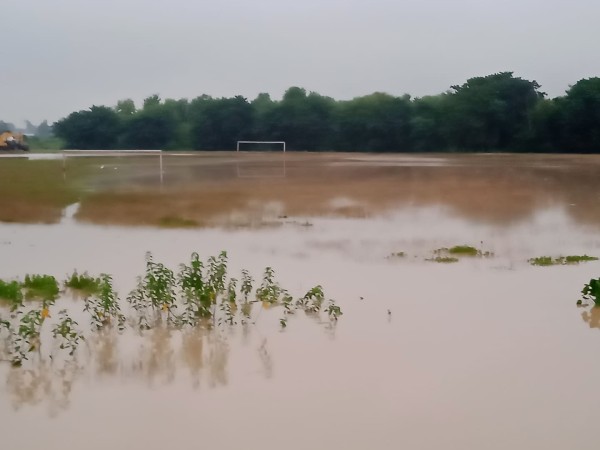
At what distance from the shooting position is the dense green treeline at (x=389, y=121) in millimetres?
27922

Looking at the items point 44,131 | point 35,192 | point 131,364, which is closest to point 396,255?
point 131,364

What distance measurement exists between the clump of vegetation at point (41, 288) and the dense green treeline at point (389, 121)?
19949mm

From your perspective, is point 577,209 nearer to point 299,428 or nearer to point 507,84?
point 299,428

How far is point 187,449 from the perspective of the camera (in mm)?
3467

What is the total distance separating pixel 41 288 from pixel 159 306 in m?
1.29

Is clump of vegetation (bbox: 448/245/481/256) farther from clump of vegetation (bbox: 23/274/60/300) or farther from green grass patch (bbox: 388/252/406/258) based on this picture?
clump of vegetation (bbox: 23/274/60/300)

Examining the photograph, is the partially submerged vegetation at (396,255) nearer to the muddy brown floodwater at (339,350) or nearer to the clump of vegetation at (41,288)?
the muddy brown floodwater at (339,350)

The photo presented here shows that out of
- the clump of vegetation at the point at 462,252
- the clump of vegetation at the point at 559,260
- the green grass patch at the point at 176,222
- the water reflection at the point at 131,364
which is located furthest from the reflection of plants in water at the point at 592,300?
the green grass patch at the point at 176,222

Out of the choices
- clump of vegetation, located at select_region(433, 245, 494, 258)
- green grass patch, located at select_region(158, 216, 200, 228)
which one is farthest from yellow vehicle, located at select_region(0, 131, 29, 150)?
clump of vegetation, located at select_region(433, 245, 494, 258)

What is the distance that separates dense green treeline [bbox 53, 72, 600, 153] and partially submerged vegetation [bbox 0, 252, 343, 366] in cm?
2056

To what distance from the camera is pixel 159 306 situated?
5.43 m

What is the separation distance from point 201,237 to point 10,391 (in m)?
5.03

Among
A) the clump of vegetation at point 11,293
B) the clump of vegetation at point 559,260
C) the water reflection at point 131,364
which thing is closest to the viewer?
the water reflection at point 131,364

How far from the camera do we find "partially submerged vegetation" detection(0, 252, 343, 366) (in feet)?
16.0
